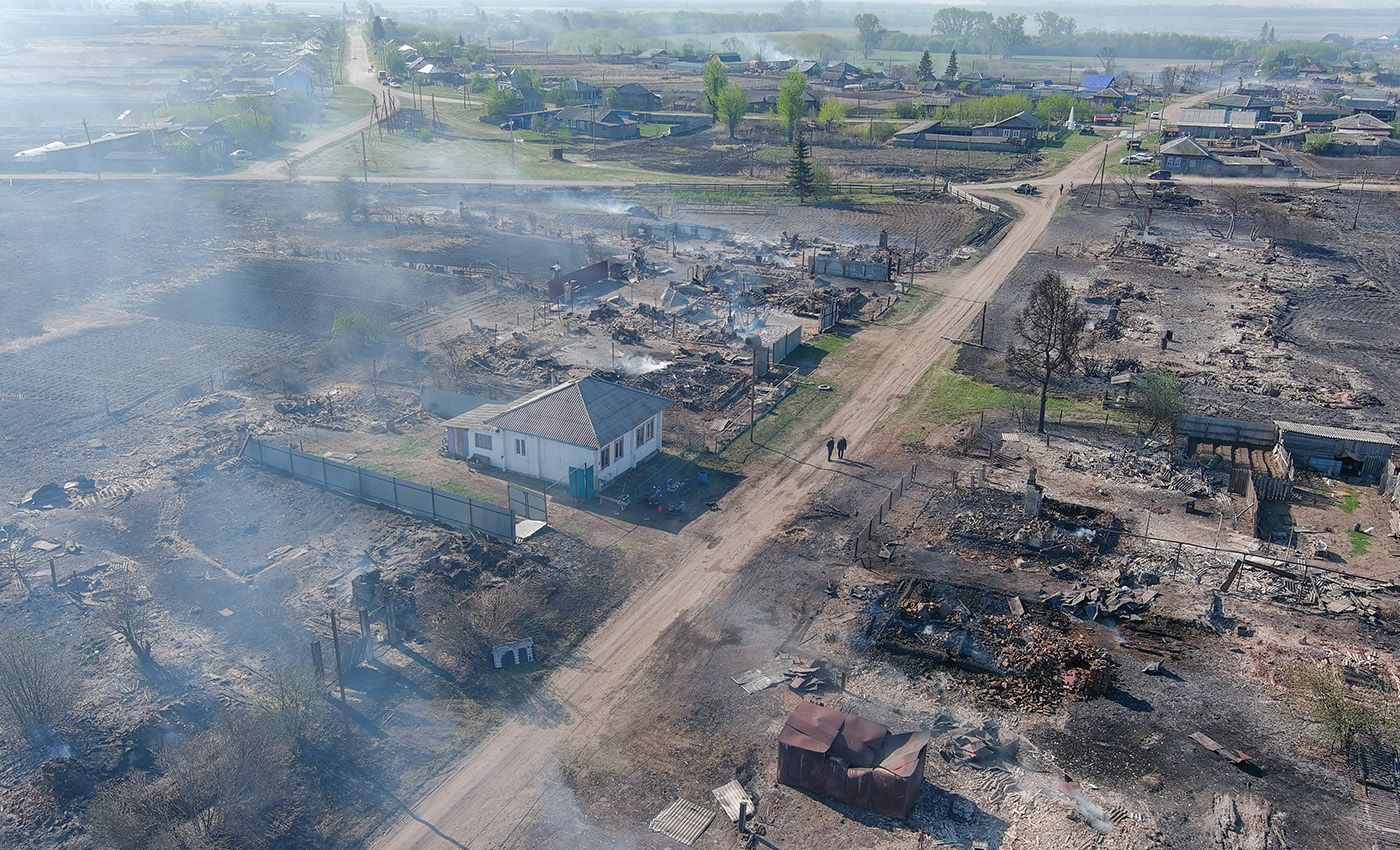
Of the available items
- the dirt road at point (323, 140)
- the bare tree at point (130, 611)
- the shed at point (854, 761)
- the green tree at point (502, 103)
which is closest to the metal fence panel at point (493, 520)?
the bare tree at point (130, 611)

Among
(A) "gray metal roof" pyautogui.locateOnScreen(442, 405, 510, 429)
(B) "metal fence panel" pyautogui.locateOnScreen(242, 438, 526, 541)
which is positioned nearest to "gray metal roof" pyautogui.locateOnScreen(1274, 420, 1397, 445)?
(B) "metal fence panel" pyautogui.locateOnScreen(242, 438, 526, 541)

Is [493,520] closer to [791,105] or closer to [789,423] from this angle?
[789,423]

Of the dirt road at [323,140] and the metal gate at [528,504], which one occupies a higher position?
the dirt road at [323,140]

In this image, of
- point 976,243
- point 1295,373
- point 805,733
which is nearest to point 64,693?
point 805,733

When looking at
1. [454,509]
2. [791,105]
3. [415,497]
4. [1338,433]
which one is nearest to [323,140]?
[791,105]

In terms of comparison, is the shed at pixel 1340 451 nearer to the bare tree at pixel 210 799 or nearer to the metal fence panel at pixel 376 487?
the metal fence panel at pixel 376 487

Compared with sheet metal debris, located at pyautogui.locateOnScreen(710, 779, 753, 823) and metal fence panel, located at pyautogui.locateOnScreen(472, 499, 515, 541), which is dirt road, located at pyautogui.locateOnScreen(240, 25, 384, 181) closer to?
metal fence panel, located at pyautogui.locateOnScreen(472, 499, 515, 541)
